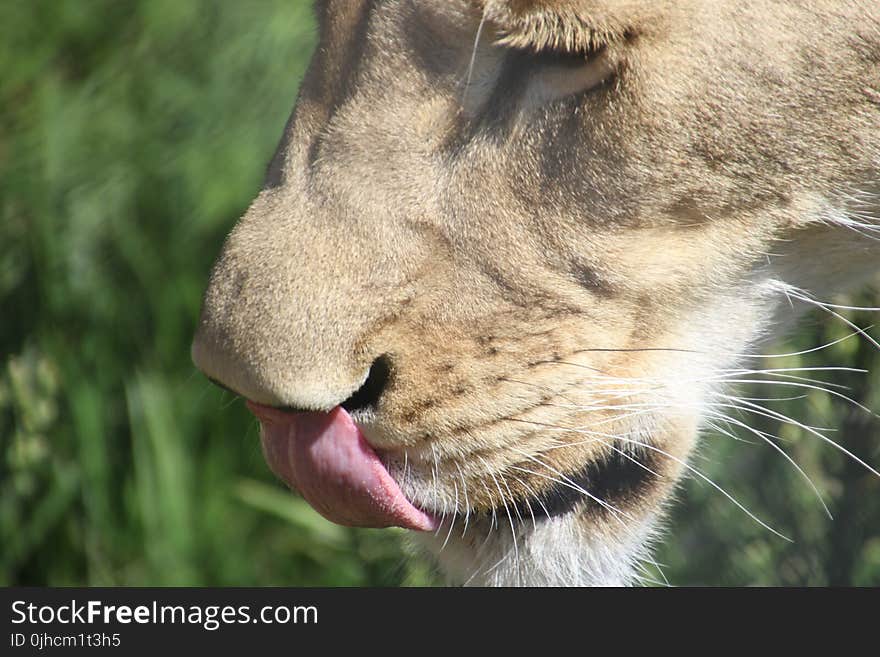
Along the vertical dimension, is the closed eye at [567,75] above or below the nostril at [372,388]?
above

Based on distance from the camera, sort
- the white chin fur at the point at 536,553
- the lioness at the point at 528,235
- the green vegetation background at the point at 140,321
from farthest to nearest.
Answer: the green vegetation background at the point at 140,321, the white chin fur at the point at 536,553, the lioness at the point at 528,235

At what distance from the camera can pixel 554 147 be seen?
1316 mm

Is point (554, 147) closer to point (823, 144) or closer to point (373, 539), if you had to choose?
point (823, 144)

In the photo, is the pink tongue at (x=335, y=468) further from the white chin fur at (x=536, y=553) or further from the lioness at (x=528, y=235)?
the white chin fur at (x=536, y=553)

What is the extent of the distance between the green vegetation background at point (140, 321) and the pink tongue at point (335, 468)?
3.97 feet

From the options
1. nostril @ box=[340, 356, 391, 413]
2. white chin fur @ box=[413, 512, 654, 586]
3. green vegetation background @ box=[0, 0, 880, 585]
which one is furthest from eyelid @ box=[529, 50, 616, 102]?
green vegetation background @ box=[0, 0, 880, 585]

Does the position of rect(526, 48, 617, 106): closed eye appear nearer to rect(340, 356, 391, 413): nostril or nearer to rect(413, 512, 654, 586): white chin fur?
rect(340, 356, 391, 413): nostril

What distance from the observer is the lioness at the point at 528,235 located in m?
1.28

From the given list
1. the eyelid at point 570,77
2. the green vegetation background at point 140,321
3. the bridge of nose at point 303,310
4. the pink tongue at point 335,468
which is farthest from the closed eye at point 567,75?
the green vegetation background at point 140,321

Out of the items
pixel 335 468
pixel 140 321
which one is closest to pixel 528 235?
pixel 335 468

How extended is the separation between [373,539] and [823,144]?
5.03ft

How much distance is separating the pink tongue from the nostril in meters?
0.02

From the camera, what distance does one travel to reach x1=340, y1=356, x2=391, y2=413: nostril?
4.35 feet

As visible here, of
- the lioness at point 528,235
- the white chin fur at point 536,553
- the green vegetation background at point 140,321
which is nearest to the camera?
the lioness at point 528,235
